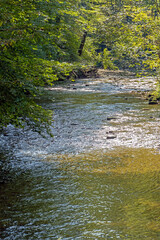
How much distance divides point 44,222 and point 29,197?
3.31 ft

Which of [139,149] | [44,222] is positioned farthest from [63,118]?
[44,222]

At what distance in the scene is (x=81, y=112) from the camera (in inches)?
518

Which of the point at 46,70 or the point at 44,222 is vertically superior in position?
the point at 46,70

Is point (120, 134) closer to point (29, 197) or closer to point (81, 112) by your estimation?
point (81, 112)

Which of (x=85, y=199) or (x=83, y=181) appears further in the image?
(x=83, y=181)

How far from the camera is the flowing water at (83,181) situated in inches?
162

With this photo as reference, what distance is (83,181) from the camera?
5.90 m

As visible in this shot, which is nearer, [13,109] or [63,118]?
[13,109]

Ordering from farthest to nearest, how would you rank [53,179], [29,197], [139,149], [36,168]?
1. [139,149]
2. [36,168]
3. [53,179]
4. [29,197]

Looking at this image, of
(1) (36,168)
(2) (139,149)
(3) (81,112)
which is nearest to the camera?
(1) (36,168)

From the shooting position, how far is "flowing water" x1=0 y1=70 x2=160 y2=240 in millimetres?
4113

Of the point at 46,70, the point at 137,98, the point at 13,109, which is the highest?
the point at 46,70

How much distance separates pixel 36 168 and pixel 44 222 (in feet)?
8.21

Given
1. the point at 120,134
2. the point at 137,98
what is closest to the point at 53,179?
the point at 120,134
